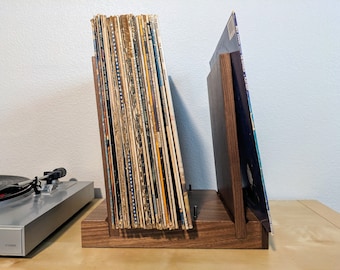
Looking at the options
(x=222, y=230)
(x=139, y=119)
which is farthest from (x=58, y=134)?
(x=222, y=230)

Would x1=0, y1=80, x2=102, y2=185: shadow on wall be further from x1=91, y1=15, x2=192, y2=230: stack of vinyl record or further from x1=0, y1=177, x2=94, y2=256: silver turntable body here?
x1=91, y1=15, x2=192, y2=230: stack of vinyl record

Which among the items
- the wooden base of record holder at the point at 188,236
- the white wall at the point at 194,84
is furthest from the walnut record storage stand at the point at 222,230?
the white wall at the point at 194,84

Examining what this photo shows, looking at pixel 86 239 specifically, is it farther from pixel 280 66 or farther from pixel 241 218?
pixel 280 66

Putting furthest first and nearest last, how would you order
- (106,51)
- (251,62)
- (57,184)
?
(251,62) → (57,184) → (106,51)

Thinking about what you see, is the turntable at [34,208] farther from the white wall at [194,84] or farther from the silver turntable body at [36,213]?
the white wall at [194,84]

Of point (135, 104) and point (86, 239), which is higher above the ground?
point (135, 104)

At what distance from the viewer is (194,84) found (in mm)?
808

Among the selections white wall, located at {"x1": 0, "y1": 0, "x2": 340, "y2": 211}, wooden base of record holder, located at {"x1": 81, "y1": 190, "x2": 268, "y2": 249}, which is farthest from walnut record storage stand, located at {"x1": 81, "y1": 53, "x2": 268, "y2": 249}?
white wall, located at {"x1": 0, "y1": 0, "x2": 340, "y2": 211}

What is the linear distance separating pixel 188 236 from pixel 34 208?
306mm

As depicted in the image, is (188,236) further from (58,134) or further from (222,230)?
(58,134)

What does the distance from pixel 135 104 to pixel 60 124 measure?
1.62 feet

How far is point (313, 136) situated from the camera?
786 millimetres

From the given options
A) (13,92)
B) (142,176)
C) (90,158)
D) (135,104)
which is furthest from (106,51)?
(13,92)

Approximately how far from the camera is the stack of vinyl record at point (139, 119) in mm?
448
